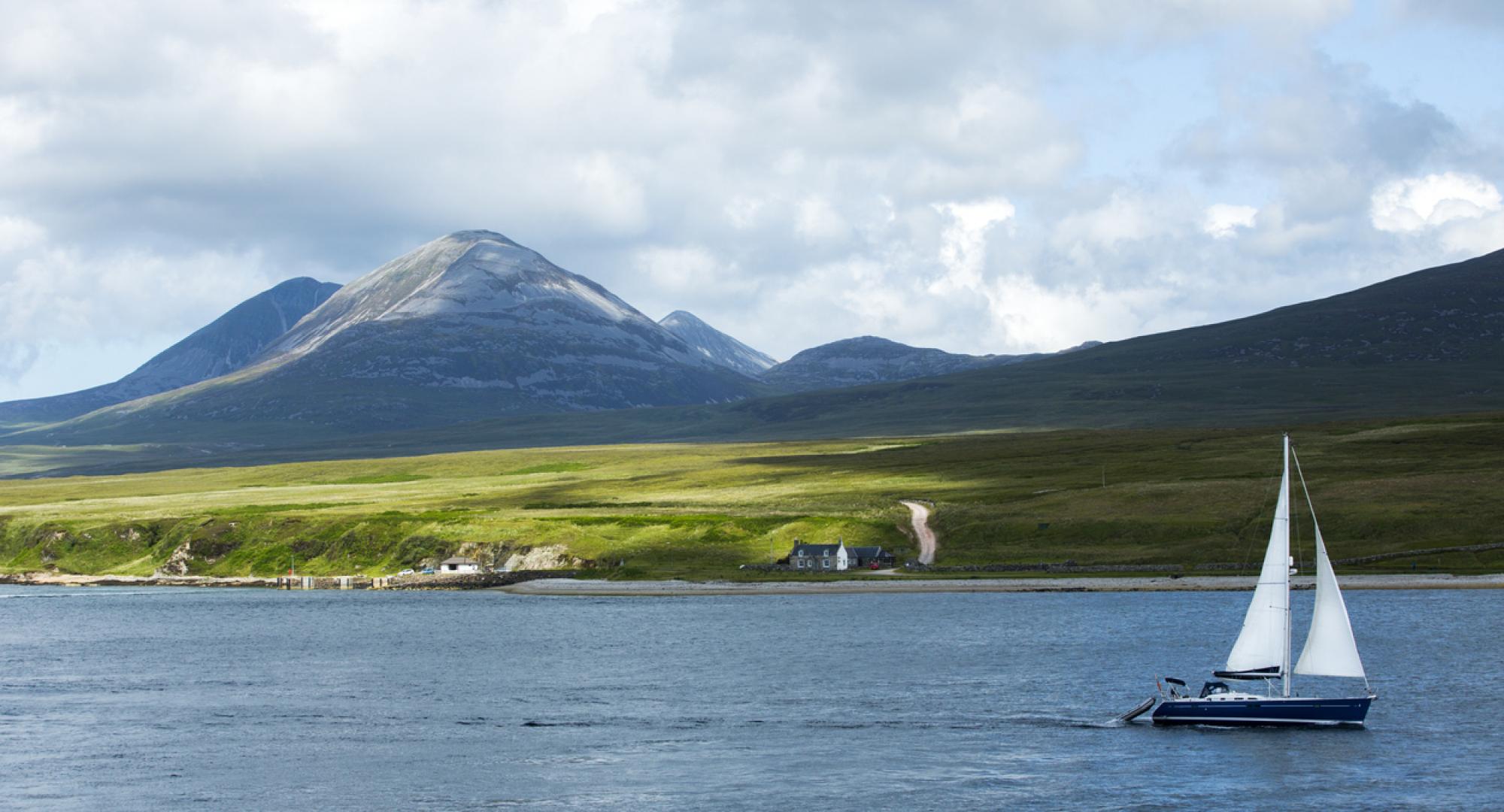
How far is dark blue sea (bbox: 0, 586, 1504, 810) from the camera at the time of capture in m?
60.8

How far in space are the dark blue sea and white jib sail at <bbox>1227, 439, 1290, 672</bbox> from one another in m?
3.91

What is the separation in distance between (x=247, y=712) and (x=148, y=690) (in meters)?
12.3

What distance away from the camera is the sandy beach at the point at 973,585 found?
124938 millimetres

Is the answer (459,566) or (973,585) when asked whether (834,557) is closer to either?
(973,585)

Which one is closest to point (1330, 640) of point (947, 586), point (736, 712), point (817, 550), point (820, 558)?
point (736, 712)

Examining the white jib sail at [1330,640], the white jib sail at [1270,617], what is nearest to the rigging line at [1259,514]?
the white jib sail at [1330,640]

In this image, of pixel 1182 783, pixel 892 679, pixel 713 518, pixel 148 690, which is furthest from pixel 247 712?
pixel 713 518

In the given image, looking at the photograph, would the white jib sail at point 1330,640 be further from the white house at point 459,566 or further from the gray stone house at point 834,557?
the white house at point 459,566

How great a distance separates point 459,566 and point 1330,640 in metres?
114

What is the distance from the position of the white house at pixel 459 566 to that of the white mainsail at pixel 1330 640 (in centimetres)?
11121

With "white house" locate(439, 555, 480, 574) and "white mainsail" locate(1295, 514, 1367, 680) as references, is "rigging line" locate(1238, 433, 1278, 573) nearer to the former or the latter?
"white mainsail" locate(1295, 514, 1367, 680)

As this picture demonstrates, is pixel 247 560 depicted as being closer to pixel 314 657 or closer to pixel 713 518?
pixel 713 518

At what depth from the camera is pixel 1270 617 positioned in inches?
2662

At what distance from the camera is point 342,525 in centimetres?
18400
